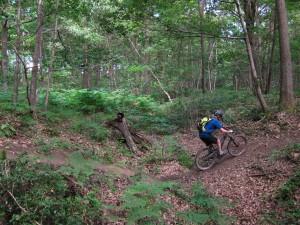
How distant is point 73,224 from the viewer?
5.83 m

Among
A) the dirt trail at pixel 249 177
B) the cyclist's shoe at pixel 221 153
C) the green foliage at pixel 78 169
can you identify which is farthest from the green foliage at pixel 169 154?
the green foliage at pixel 78 169

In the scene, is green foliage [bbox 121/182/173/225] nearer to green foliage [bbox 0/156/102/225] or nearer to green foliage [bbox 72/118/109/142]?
green foliage [bbox 0/156/102/225]


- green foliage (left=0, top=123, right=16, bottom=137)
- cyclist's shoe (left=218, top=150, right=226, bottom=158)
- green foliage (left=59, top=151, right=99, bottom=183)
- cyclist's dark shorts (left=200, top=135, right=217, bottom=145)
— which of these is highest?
green foliage (left=0, top=123, right=16, bottom=137)

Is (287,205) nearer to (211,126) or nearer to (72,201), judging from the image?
(211,126)

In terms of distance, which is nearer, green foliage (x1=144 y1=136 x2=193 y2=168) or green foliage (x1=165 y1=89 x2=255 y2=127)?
green foliage (x1=144 y1=136 x2=193 y2=168)

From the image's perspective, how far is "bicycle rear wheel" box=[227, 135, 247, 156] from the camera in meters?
11.4

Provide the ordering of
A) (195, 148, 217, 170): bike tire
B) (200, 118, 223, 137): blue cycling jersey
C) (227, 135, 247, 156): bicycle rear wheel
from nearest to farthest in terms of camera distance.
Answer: (200, 118, 223, 137): blue cycling jersey
(195, 148, 217, 170): bike tire
(227, 135, 247, 156): bicycle rear wheel

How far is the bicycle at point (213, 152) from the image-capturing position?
11.1 meters

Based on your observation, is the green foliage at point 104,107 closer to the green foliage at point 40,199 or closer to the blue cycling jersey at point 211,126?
the blue cycling jersey at point 211,126

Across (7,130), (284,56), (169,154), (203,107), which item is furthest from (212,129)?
(203,107)

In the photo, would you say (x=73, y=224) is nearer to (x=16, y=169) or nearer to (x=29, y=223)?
(x=29, y=223)

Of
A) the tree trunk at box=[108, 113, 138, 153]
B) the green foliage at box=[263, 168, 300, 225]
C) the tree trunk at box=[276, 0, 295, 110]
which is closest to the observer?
the green foliage at box=[263, 168, 300, 225]

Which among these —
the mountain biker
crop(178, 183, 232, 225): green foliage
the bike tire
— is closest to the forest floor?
the bike tire

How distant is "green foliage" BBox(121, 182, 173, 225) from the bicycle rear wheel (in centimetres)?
536
